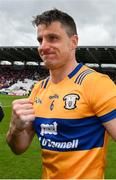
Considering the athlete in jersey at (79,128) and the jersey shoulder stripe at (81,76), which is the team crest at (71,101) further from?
the jersey shoulder stripe at (81,76)

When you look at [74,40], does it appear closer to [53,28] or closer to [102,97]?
[53,28]

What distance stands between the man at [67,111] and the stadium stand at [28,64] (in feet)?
174

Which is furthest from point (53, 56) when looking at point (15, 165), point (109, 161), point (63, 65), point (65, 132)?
point (109, 161)

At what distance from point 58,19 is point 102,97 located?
737 mm

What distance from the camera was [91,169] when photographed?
11.1ft

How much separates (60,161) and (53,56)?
0.80 meters

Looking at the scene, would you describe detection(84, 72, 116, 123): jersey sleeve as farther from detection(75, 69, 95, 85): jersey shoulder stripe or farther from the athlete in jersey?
detection(75, 69, 95, 85): jersey shoulder stripe

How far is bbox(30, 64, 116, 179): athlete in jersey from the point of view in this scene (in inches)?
131

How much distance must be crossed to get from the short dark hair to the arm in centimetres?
65

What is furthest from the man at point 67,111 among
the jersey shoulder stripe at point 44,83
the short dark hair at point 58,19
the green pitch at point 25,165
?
the green pitch at point 25,165

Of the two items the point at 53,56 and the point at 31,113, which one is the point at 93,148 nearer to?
the point at 31,113

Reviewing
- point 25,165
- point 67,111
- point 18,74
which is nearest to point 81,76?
point 67,111

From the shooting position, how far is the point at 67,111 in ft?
11.3

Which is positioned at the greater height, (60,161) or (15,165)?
(60,161)
